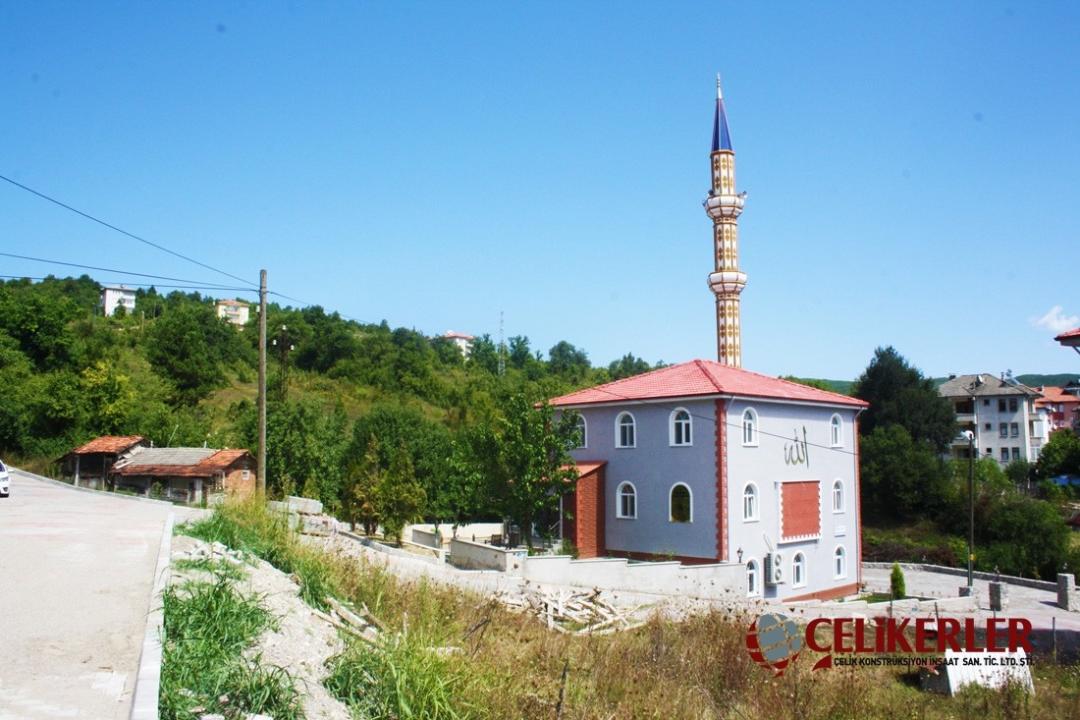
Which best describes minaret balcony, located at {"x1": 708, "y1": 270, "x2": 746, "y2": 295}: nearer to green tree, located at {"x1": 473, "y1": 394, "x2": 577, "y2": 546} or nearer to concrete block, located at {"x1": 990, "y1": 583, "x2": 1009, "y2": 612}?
green tree, located at {"x1": 473, "y1": 394, "x2": 577, "y2": 546}

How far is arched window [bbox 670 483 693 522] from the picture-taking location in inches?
1001

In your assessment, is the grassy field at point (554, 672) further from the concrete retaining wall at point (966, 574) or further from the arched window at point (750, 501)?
the concrete retaining wall at point (966, 574)

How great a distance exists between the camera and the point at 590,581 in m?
21.0

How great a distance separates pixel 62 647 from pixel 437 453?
1204 inches

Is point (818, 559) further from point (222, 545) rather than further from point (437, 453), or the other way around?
point (222, 545)

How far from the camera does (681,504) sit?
25.7 metres

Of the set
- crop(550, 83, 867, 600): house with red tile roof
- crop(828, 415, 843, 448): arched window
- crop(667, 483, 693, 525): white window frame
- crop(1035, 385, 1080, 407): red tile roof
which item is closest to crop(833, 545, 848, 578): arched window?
crop(550, 83, 867, 600): house with red tile roof

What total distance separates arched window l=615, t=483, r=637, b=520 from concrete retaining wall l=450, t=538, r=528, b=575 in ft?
19.1

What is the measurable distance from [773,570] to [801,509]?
2999 millimetres

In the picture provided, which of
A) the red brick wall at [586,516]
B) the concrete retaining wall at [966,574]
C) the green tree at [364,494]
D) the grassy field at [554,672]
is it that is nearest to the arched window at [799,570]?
the red brick wall at [586,516]

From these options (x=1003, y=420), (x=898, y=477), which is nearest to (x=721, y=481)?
(x=898, y=477)

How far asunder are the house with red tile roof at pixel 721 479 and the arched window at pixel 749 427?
0.04 m

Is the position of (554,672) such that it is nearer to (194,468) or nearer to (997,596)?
(997,596)

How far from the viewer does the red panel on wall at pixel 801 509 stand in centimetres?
2709
